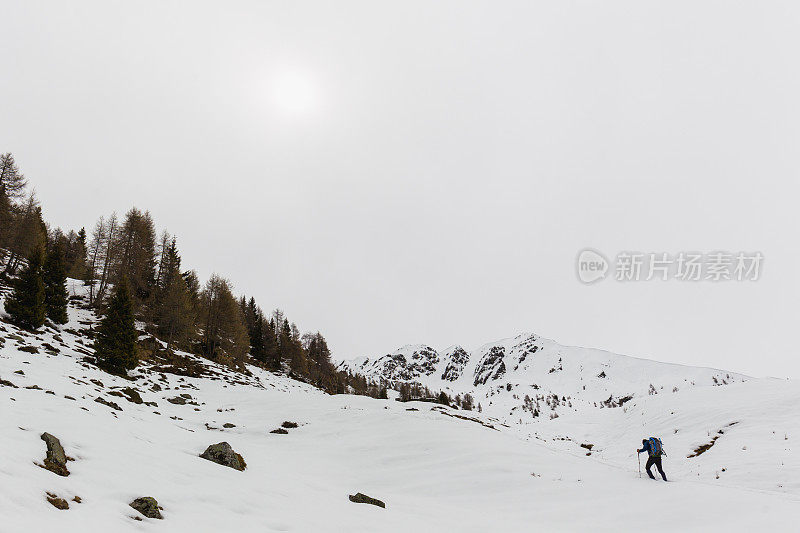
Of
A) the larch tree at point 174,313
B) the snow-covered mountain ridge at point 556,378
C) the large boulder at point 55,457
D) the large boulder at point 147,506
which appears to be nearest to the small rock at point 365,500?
the large boulder at point 147,506

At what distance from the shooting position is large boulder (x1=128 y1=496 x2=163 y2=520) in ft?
20.2

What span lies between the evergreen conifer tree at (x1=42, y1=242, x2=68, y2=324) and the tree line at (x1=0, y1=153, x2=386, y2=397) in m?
0.06

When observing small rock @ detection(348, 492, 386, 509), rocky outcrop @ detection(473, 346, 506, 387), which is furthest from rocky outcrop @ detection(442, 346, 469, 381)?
small rock @ detection(348, 492, 386, 509)

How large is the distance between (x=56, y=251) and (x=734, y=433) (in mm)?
49294

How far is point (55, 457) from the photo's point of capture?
7246 mm

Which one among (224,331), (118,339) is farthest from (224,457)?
(224,331)

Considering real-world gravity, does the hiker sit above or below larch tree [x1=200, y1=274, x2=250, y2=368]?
above

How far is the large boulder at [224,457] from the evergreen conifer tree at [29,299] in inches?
987

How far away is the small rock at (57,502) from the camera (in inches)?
207

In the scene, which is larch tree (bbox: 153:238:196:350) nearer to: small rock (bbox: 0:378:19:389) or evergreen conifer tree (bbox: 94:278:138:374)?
evergreen conifer tree (bbox: 94:278:138:374)

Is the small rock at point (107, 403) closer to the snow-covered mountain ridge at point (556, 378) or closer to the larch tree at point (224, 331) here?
the larch tree at point (224, 331)

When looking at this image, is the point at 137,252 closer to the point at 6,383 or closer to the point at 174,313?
the point at 174,313

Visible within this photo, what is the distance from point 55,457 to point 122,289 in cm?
2403

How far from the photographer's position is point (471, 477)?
1393 cm
